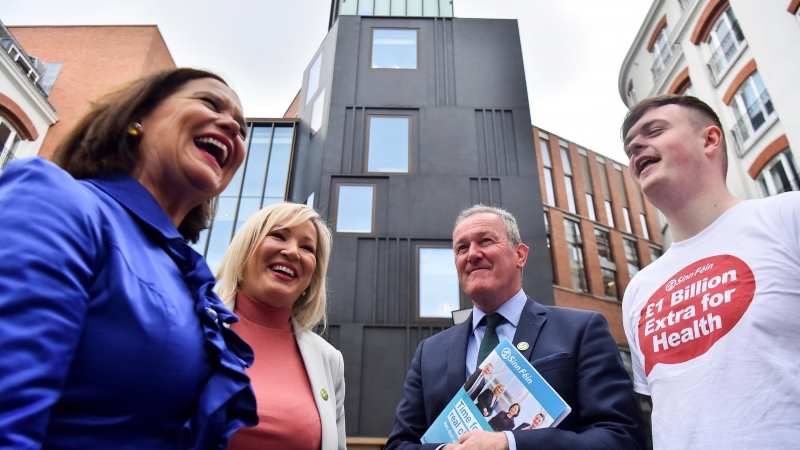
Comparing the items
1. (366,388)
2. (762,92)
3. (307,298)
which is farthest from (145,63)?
(762,92)

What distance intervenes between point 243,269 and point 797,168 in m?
14.1

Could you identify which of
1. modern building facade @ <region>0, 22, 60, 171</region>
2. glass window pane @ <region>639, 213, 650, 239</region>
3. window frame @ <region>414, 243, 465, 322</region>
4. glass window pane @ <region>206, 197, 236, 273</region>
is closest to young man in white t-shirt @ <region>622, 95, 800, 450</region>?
window frame @ <region>414, 243, 465, 322</region>

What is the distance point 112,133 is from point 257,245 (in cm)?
138

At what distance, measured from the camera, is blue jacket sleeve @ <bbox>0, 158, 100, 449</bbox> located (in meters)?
0.70

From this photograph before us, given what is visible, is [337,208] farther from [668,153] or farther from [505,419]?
[505,419]

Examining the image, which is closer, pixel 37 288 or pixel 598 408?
pixel 37 288

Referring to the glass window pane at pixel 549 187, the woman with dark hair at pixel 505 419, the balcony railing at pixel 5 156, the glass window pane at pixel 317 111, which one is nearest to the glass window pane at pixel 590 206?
the glass window pane at pixel 549 187

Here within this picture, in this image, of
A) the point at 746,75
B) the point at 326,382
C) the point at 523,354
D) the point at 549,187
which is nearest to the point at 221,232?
the point at 326,382

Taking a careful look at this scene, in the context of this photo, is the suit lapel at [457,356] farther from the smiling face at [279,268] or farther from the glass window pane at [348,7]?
the glass window pane at [348,7]

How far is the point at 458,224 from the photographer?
3.10 m

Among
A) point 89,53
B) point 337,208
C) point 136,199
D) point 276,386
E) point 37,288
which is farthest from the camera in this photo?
point 89,53

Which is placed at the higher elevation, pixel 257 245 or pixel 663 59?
pixel 663 59

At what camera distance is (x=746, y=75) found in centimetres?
1245

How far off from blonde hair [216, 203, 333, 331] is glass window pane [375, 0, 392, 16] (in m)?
16.5
